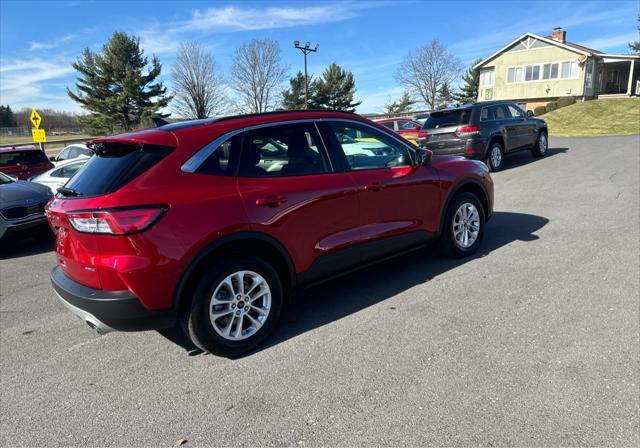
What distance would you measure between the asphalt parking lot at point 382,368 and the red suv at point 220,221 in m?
0.42

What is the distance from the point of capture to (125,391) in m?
2.94

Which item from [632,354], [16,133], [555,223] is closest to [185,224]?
[632,354]

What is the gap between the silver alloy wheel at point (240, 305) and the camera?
320cm

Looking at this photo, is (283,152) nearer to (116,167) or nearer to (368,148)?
(368,148)

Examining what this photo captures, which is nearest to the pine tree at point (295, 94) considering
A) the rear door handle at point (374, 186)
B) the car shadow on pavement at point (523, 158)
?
the car shadow on pavement at point (523, 158)

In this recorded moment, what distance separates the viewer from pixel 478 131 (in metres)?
11.1

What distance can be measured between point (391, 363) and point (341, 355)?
378 mm

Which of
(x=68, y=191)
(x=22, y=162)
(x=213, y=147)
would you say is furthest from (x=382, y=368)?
(x=22, y=162)

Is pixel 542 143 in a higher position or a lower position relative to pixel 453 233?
higher

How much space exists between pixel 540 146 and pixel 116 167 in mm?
13783

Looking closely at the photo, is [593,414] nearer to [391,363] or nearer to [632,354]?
[632,354]

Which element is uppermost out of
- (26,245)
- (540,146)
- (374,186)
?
(374,186)

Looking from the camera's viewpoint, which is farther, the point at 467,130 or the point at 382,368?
the point at 467,130

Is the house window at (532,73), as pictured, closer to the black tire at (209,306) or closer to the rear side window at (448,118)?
the rear side window at (448,118)
